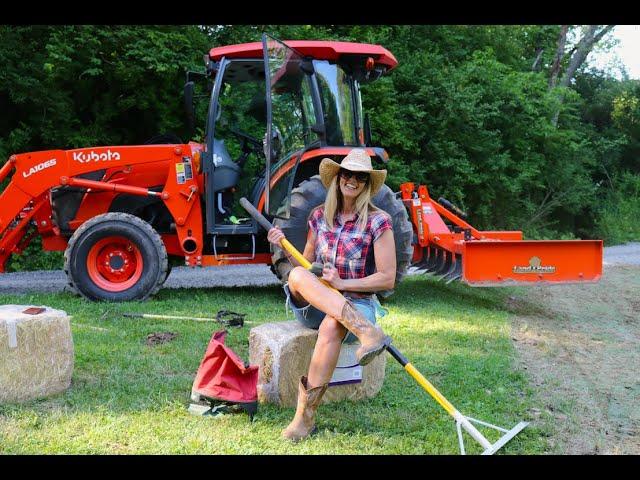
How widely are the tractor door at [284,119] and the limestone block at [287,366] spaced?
228cm

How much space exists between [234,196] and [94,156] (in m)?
1.53

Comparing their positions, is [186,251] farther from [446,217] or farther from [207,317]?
[446,217]

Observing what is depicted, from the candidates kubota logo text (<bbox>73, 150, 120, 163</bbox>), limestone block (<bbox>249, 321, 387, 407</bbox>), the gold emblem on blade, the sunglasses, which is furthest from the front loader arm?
the sunglasses

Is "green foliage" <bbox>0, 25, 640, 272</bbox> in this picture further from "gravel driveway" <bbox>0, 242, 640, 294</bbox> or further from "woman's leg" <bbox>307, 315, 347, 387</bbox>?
"woman's leg" <bbox>307, 315, 347, 387</bbox>

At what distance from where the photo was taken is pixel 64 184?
804 cm

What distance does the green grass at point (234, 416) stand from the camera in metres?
3.77

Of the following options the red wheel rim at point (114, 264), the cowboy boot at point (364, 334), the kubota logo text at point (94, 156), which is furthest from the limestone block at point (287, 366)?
the kubota logo text at point (94, 156)

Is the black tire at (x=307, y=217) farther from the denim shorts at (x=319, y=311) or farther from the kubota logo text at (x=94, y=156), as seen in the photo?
the denim shorts at (x=319, y=311)

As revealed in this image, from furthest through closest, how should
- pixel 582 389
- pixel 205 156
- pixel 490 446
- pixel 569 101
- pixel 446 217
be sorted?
pixel 569 101, pixel 446 217, pixel 205 156, pixel 582 389, pixel 490 446

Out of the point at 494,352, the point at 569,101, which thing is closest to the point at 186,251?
the point at 494,352

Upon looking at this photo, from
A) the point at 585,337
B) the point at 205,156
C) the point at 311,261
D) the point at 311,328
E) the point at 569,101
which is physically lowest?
the point at 585,337

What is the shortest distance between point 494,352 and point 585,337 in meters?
1.41

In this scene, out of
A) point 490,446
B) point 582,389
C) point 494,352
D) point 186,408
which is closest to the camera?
point 490,446

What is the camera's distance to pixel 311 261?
4527 millimetres
